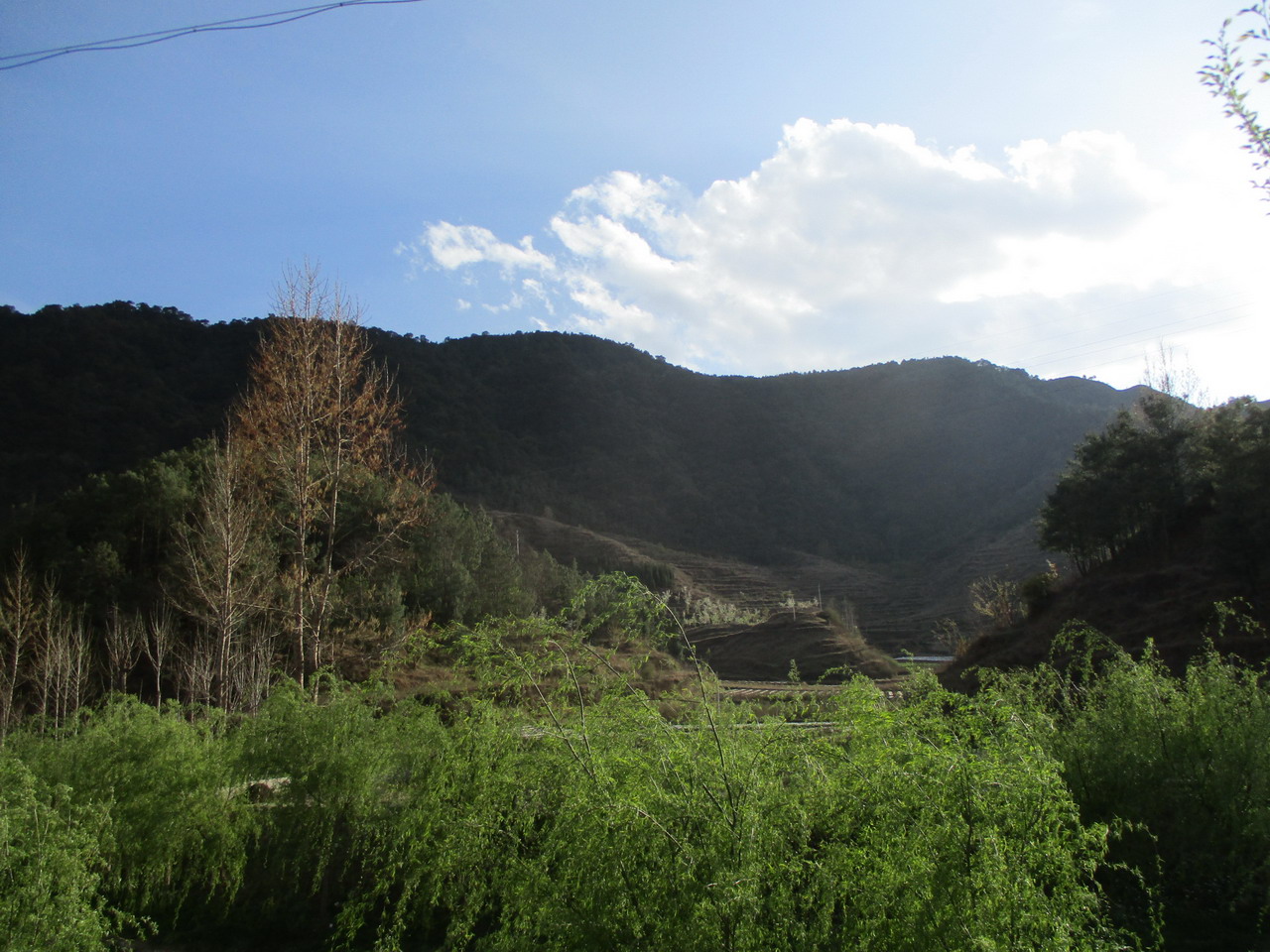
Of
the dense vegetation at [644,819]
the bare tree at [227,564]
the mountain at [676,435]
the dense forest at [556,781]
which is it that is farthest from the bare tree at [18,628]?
the mountain at [676,435]

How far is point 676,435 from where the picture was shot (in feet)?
283

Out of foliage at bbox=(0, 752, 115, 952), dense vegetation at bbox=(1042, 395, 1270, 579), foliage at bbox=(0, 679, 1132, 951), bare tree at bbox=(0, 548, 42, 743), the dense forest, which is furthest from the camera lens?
dense vegetation at bbox=(1042, 395, 1270, 579)

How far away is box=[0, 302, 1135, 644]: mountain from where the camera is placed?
163ft

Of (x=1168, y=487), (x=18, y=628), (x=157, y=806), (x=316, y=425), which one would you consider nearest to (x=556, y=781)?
(x=157, y=806)

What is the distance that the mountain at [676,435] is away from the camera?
4972 centimetres

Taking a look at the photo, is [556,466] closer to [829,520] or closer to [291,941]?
[829,520]

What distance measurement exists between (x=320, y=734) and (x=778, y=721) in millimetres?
5219

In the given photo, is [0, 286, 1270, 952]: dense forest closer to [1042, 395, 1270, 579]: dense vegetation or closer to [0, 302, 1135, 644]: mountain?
[1042, 395, 1270, 579]: dense vegetation

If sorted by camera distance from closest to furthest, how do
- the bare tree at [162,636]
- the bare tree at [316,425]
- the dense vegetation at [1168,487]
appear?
the bare tree at [316,425], the bare tree at [162,636], the dense vegetation at [1168,487]

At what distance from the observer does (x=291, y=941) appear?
331 inches

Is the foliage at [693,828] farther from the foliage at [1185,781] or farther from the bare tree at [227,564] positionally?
the bare tree at [227,564]

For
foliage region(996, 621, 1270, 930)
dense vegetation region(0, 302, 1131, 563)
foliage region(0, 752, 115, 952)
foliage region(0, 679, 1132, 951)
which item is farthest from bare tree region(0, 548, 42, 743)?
dense vegetation region(0, 302, 1131, 563)

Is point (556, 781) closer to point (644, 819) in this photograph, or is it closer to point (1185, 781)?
point (644, 819)

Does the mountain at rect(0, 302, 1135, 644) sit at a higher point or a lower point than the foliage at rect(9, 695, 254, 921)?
higher
